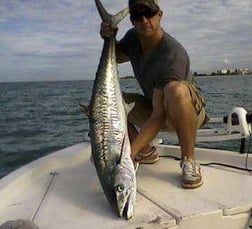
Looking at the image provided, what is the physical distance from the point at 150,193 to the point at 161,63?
3.26 feet

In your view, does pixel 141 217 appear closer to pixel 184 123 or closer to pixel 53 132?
pixel 184 123

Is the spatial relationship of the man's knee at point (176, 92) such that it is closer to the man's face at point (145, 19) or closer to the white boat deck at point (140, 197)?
the man's face at point (145, 19)

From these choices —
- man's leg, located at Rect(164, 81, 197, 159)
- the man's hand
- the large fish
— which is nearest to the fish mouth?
the large fish

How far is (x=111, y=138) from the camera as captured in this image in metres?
3.04

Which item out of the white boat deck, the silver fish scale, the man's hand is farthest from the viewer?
the man's hand

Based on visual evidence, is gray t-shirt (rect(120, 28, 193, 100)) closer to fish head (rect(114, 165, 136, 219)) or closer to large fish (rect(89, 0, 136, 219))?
large fish (rect(89, 0, 136, 219))

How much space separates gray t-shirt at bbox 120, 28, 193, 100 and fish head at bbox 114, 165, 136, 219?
2.64 ft

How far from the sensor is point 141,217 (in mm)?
2715

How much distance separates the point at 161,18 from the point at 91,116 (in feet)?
3.31

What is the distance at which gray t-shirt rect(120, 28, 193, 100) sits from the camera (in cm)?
341

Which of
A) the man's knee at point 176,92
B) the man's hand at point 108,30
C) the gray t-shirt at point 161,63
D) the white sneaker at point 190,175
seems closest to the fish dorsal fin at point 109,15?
the man's hand at point 108,30

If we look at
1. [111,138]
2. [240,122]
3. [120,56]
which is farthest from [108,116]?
[240,122]

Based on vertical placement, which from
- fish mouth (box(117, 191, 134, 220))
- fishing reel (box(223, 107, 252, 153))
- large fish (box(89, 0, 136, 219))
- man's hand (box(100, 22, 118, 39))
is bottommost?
fishing reel (box(223, 107, 252, 153))

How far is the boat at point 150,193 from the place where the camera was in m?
2.72
